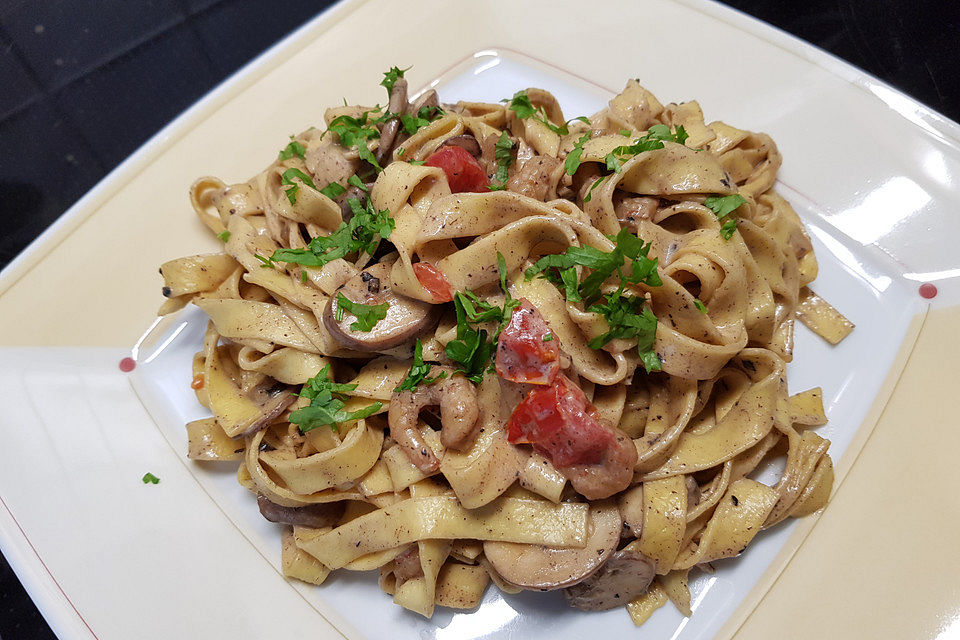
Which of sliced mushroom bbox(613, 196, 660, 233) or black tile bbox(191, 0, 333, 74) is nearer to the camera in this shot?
sliced mushroom bbox(613, 196, 660, 233)

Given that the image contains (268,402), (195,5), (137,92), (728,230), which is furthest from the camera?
(195,5)

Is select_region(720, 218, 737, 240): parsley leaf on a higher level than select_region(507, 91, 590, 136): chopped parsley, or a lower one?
lower

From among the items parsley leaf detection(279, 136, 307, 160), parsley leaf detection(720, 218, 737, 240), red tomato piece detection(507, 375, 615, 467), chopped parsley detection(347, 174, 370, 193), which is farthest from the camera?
parsley leaf detection(279, 136, 307, 160)

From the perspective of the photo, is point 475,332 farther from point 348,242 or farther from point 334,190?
point 334,190

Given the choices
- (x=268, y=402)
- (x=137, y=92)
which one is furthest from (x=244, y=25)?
(x=268, y=402)

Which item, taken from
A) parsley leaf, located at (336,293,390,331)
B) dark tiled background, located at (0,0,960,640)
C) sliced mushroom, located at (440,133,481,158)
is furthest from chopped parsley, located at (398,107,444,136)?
dark tiled background, located at (0,0,960,640)

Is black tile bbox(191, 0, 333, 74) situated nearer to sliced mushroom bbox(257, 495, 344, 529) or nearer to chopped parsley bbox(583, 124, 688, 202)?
chopped parsley bbox(583, 124, 688, 202)

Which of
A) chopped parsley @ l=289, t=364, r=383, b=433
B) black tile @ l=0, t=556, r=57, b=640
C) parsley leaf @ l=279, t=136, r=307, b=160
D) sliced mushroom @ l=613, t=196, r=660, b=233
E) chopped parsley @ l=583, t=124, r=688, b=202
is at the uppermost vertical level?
parsley leaf @ l=279, t=136, r=307, b=160

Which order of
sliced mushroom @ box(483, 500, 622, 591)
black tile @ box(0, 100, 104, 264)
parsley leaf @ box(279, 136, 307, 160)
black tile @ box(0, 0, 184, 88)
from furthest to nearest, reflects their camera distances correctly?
black tile @ box(0, 0, 184, 88) < black tile @ box(0, 100, 104, 264) < parsley leaf @ box(279, 136, 307, 160) < sliced mushroom @ box(483, 500, 622, 591)
